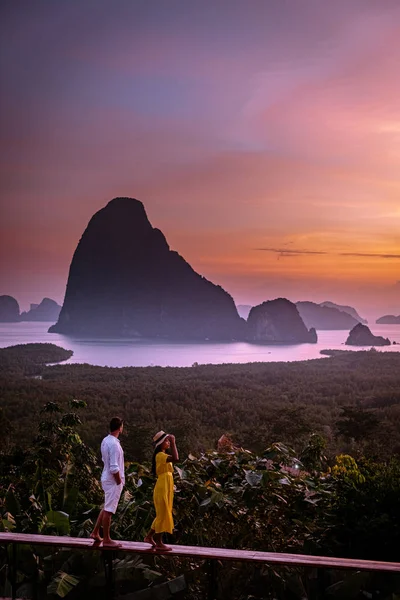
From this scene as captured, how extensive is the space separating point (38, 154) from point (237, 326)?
10131 cm

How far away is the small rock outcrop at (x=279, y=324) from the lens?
114 m

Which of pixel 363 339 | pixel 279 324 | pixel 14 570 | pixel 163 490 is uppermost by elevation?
pixel 279 324

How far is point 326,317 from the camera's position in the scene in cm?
14638

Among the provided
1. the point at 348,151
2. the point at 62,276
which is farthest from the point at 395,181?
the point at 62,276

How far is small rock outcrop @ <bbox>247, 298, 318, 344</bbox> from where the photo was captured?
114 meters

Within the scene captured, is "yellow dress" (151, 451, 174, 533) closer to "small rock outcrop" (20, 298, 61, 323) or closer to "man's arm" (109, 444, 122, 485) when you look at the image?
"man's arm" (109, 444, 122, 485)

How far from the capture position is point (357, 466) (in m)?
3.87

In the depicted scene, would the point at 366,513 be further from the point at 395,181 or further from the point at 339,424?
the point at 395,181

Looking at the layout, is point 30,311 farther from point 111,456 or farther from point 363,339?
point 111,456

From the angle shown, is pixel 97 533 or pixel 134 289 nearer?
pixel 97 533

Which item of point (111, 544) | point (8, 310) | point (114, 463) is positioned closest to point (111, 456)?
point (114, 463)

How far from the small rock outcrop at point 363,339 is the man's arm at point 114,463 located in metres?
94.0

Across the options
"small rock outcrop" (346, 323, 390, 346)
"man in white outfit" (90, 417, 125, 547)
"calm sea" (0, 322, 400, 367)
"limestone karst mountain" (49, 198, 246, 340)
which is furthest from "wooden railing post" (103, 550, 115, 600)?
"limestone karst mountain" (49, 198, 246, 340)

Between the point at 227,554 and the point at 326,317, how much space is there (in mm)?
146094
